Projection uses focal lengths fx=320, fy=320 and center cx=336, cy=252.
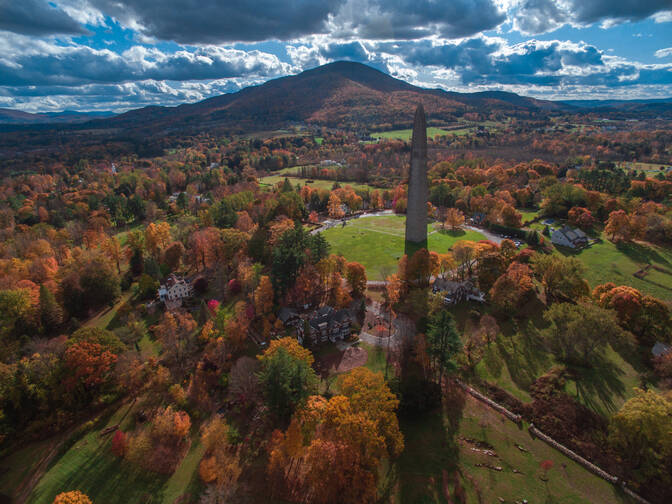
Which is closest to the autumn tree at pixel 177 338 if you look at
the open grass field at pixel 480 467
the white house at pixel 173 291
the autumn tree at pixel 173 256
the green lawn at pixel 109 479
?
the white house at pixel 173 291

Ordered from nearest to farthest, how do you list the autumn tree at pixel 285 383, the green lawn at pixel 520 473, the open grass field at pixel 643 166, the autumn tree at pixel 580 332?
the green lawn at pixel 520 473, the autumn tree at pixel 285 383, the autumn tree at pixel 580 332, the open grass field at pixel 643 166

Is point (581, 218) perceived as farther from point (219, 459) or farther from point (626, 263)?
point (219, 459)

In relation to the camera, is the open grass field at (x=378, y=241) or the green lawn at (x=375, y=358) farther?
the open grass field at (x=378, y=241)

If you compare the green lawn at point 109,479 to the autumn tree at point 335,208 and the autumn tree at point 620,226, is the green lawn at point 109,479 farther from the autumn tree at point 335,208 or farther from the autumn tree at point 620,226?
the autumn tree at point 620,226

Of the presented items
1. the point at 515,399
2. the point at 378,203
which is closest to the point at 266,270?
the point at 515,399

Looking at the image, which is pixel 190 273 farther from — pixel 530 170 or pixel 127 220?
pixel 530 170

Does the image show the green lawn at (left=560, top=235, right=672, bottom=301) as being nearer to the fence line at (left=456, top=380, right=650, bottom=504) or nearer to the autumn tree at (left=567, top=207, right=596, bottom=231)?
the autumn tree at (left=567, top=207, right=596, bottom=231)
